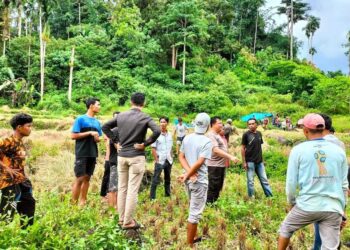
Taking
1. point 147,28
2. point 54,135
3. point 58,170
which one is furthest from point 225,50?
point 58,170

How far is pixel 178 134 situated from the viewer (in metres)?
12.9

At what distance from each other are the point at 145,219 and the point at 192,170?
1.93m

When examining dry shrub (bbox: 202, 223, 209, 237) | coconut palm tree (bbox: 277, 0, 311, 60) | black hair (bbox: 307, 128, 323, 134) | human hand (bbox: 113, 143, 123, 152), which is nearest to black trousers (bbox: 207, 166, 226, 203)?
dry shrub (bbox: 202, 223, 209, 237)

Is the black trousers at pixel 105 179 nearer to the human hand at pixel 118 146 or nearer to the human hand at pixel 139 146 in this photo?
the human hand at pixel 118 146

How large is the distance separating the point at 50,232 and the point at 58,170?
6097 millimetres

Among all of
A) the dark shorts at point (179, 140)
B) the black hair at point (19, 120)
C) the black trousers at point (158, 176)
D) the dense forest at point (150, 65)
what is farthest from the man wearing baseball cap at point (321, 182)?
the dense forest at point (150, 65)

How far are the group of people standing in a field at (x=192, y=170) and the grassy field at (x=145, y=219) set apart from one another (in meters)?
0.25

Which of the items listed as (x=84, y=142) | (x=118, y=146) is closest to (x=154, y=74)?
(x=84, y=142)

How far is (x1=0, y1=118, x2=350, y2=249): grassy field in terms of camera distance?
3826 millimetres

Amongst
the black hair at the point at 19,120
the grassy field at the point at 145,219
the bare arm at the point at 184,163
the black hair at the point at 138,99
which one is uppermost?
the black hair at the point at 138,99

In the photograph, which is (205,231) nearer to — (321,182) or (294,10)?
(321,182)

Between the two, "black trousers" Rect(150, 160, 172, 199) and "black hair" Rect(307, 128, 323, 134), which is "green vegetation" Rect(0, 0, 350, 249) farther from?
"black hair" Rect(307, 128, 323, 134)

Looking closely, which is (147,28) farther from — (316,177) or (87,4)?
(316,177)

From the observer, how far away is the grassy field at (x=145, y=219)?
3826 millimetres
